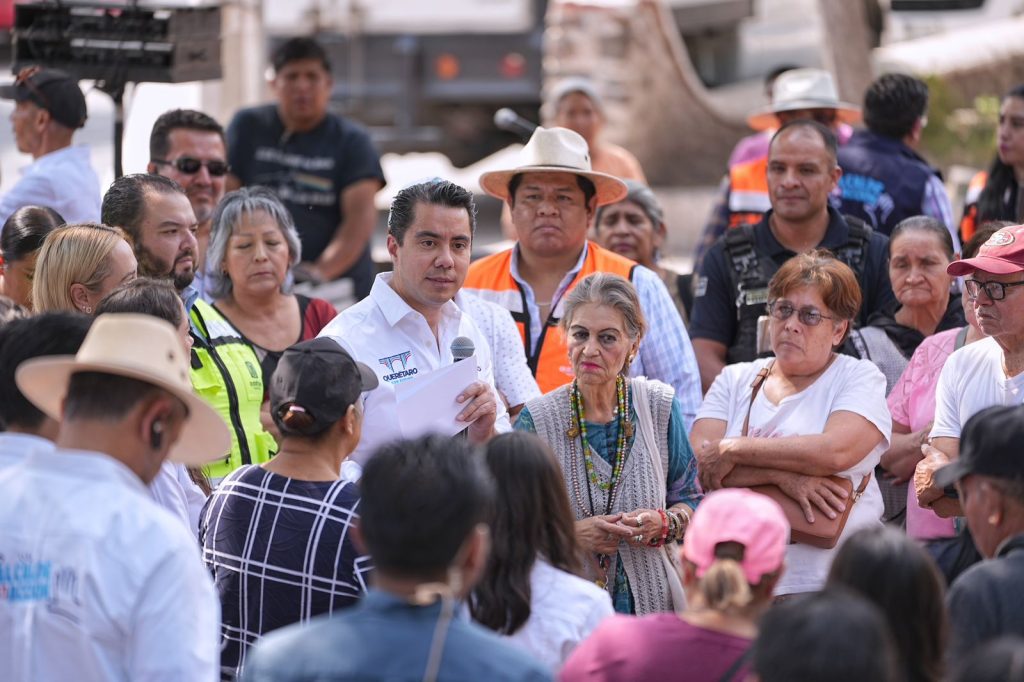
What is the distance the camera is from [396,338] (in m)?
4.46

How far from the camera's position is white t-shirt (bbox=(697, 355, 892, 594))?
446 centimetres

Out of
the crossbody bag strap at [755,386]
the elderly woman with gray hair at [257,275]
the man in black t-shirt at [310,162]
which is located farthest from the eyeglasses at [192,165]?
the crossbody bag strap at [755,386]

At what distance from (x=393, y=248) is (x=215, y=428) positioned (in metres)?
1.58

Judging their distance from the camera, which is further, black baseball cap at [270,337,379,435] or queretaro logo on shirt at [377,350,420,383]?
queretaro logo on shirt at [377,350,420,383]

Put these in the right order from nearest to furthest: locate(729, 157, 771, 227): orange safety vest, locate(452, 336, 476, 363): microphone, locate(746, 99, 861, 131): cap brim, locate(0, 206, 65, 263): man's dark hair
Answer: locate(452, 336, 476, 363): microphone < locate(0, 206, 65, 263): man's dark hair < locate(729, 157, 771, 227): orange safety vest < locate(746, 99, 861, 131): cap brim

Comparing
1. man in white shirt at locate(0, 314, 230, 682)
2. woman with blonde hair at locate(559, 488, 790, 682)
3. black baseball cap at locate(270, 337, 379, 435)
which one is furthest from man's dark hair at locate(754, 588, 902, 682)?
black baseball cap at locate(270, 337, 379, 435)

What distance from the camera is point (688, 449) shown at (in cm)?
434

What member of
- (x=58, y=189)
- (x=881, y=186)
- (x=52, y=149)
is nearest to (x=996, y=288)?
(x=881, y=186)

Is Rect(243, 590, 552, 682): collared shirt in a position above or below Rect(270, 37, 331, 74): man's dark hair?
below

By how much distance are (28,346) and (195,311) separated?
1775mm

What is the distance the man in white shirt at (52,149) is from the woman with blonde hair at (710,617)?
384 centimetres

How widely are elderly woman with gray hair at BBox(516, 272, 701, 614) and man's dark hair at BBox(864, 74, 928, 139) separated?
111 inches

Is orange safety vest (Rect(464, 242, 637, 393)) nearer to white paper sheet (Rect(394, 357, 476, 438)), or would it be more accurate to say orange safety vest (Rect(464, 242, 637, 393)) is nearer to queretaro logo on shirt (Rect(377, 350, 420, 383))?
queretaro logo on shirt (Rect(377, 350, 420, 383))

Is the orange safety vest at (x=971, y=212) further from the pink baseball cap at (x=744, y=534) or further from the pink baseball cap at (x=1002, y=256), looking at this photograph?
the pink baseball cap at (x=744, y=534)
